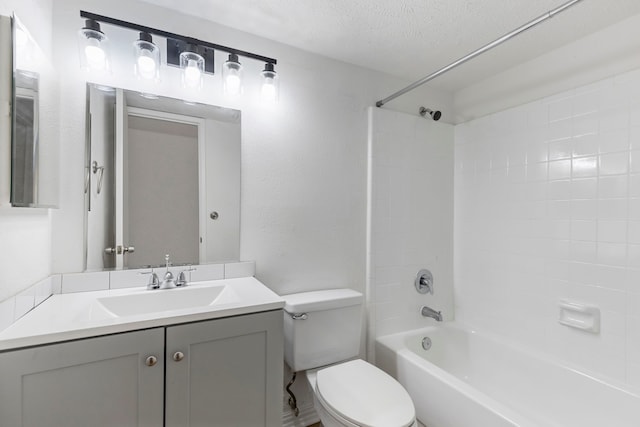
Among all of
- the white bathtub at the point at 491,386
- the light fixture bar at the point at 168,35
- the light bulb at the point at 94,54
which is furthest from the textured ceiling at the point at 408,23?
the white bathtub at the point at 491,386

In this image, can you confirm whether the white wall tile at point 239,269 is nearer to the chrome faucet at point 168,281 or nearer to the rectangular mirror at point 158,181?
the rectangular mirror at point 158,181

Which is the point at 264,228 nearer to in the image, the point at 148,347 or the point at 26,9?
the point at 148,347

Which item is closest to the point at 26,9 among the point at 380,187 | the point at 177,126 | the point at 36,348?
the point at 177,126

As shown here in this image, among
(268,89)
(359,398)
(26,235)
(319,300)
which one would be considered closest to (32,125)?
(26,235)

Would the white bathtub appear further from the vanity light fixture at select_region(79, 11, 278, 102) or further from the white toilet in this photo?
the vanity light fixture at select_region(79, 11, 278, 102)

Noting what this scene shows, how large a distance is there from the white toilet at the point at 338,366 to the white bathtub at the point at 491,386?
0.31 metres

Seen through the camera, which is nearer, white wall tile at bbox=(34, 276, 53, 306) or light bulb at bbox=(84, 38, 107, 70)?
white wall tile at bbox=(34, 276, 53, 306)

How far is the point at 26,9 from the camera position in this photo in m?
1.05

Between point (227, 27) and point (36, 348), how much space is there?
1.60 m

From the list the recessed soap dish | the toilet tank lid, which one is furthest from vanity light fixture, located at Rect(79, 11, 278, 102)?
the recessed soap dish

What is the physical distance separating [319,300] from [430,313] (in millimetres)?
995

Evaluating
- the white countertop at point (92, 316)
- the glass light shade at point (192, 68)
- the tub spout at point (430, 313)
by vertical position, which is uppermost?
the glass light shade at point (192, 68)

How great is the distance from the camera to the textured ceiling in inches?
57.0

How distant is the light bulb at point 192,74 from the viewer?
146 centimetres
